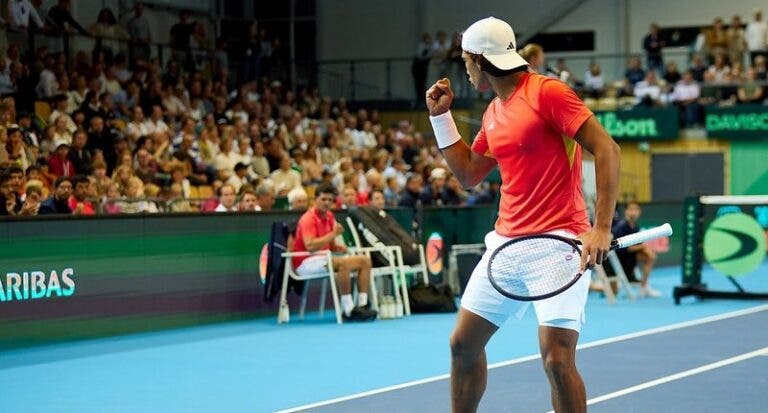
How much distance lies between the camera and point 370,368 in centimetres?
1042

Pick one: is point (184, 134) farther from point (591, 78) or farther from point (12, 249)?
point (591, 78)

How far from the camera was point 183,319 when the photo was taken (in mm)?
13609

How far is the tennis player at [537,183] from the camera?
217 inches

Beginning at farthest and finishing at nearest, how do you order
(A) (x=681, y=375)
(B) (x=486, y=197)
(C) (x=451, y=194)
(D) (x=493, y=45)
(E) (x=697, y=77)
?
(E) (x=697, y=77) < (B) (x=486, y=197) < (C) (x=451, y=194) < (A) (x=681, y=375) < (D) (x=493, y=45)

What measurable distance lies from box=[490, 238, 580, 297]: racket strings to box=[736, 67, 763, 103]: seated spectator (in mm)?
23415

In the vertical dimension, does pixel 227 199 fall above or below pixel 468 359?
above

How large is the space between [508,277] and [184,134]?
44.1 ft

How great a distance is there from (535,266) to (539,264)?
0.02m

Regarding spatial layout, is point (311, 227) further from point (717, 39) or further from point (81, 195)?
point (717, 39)

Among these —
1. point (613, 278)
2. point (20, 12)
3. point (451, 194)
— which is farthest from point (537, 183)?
point (20, 12)

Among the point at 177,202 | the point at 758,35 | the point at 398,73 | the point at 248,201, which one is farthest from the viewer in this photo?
the point at 398,73

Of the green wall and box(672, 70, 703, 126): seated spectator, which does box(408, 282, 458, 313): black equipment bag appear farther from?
the green wall

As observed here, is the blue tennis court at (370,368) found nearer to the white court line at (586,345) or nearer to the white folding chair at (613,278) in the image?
the white court line at (586,345)

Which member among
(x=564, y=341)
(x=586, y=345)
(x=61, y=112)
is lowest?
(x=586, y=345)
